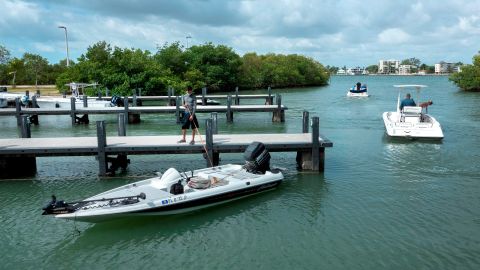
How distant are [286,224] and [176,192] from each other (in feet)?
8.68

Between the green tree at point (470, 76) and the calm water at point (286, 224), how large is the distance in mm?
54708

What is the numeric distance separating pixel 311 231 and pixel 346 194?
2975mm

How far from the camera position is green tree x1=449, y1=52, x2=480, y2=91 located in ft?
213

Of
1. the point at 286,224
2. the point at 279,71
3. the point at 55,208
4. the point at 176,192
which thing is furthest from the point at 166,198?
the point at 279,71

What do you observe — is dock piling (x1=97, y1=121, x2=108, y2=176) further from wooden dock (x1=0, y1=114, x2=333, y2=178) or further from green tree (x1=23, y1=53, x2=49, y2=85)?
green tree (x1=23, y1=53, x2=49, y2=85)

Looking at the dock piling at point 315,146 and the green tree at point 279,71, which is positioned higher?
the green tree at point 279,71

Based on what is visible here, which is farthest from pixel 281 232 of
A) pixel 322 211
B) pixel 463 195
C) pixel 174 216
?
pixel 463 195

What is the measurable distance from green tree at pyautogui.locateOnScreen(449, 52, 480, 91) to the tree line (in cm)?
3371

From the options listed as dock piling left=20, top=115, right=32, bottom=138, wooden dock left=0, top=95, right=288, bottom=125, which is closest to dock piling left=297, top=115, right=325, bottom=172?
dock piling left=20, top=115, right=32, bottom=138

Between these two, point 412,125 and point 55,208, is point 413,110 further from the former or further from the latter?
point 55,208

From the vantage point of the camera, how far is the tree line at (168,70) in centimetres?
4775

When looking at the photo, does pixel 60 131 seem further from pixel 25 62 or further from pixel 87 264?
pixel 25 62

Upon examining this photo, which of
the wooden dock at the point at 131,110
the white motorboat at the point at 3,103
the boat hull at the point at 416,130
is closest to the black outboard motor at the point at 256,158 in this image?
the boat hull at the point at 416,130

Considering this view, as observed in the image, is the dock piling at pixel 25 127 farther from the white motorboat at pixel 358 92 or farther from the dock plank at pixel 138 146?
the white motorboat at pixel 358 92
